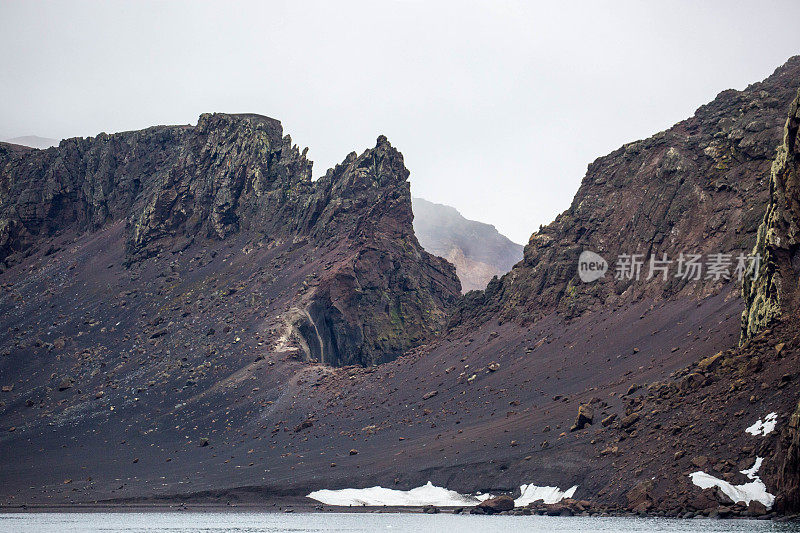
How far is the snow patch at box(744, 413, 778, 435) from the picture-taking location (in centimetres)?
6112

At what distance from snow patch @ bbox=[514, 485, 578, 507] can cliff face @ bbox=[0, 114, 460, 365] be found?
70.9 metres

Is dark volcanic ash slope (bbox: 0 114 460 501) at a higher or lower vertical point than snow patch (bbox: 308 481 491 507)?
higher

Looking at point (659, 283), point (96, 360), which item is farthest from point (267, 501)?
point (96, 360)

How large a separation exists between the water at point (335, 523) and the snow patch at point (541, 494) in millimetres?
3059

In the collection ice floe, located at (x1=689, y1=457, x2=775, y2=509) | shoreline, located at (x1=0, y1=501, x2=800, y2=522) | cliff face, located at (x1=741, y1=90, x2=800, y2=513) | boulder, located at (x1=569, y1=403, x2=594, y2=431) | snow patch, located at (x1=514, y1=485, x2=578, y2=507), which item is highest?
cliff face, located at (x1=741, y1=90, x2=800, y2=513)

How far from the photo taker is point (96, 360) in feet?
484

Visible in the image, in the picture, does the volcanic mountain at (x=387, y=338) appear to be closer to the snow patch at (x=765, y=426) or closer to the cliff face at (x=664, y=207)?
the cliff face at (x=664, y=207)

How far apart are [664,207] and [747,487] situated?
65933 millimetres

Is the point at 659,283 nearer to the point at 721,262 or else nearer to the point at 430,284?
the point at 721,262

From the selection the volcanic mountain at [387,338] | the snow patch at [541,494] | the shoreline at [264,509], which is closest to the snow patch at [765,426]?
the volcanic mountain at [387,338]

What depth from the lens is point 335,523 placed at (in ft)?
246

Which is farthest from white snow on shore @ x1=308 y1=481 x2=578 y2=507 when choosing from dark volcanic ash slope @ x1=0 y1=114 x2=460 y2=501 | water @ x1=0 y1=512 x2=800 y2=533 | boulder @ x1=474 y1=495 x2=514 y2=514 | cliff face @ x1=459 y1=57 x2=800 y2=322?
cliff face @ x1=459 y1=57 x2=800 y2=322

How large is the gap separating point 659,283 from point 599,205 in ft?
77.7

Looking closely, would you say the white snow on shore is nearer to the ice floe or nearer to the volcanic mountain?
the volcanic mountain
